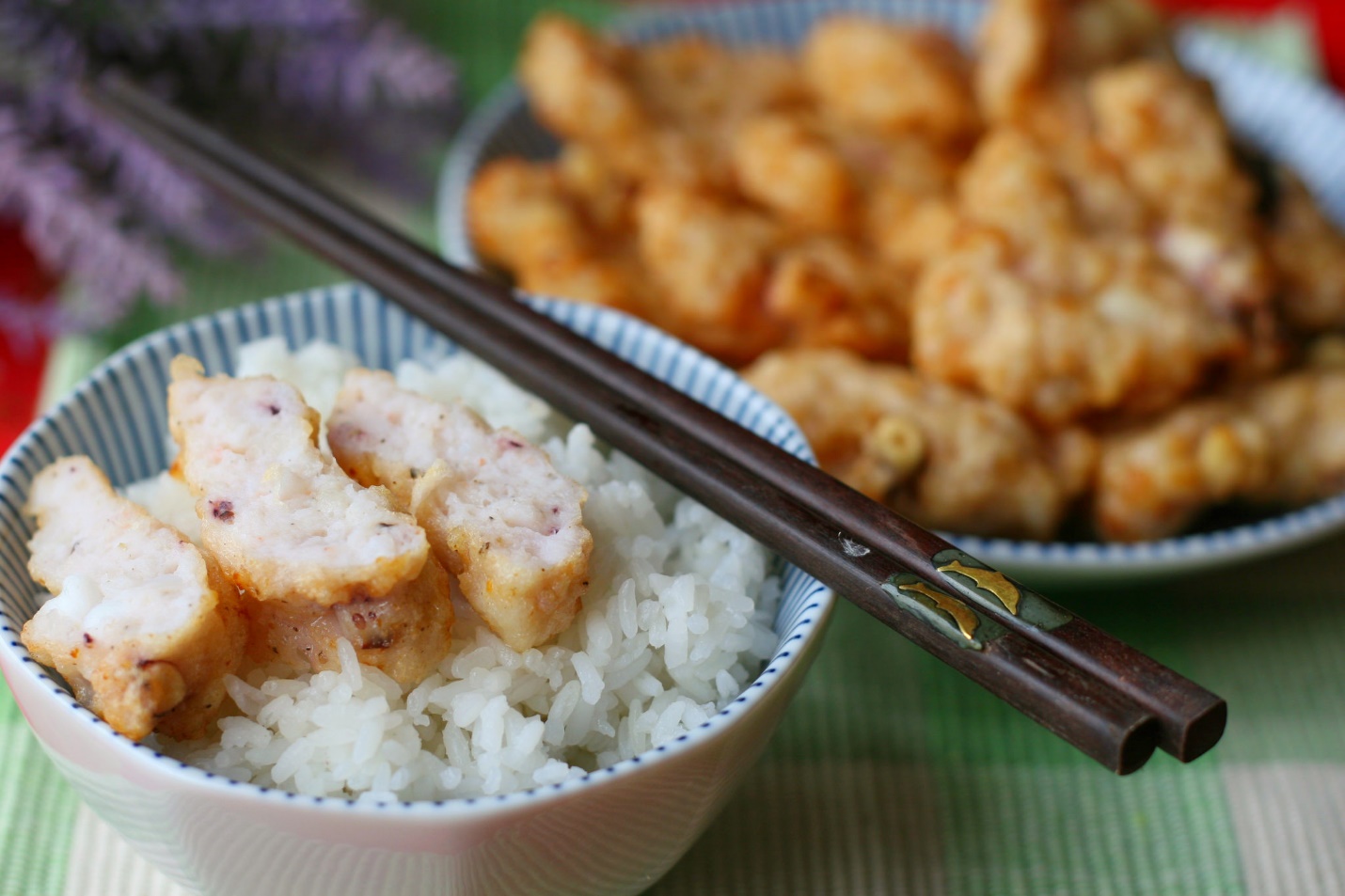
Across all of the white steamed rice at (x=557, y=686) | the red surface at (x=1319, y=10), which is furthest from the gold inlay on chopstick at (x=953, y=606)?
the red surface at (x=1319, y=10)

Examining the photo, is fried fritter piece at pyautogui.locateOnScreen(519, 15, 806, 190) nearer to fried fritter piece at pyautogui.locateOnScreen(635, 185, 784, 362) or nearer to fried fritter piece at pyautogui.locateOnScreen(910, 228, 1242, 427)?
fried fritter piece at pyautogui.locateOnScreen(635, 185, 784, 362)

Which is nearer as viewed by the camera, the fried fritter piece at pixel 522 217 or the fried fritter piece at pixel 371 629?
the fried fritter piece at pixel 371 629

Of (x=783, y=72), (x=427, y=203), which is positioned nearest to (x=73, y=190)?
(x=427, y=203)

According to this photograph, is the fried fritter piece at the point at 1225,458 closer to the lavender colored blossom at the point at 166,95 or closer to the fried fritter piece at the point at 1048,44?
the fried fritter piece at the point at 1048,44

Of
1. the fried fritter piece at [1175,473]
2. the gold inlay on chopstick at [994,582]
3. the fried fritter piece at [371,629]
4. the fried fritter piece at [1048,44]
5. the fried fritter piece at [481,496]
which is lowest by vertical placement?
the fried fritter piece at [1175,473]

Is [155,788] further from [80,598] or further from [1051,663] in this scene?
[1051,663]

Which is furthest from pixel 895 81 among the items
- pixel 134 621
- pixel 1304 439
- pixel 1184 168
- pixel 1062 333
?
pixel 134 621

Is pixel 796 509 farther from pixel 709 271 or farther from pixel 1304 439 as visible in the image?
pixel 1304 439
